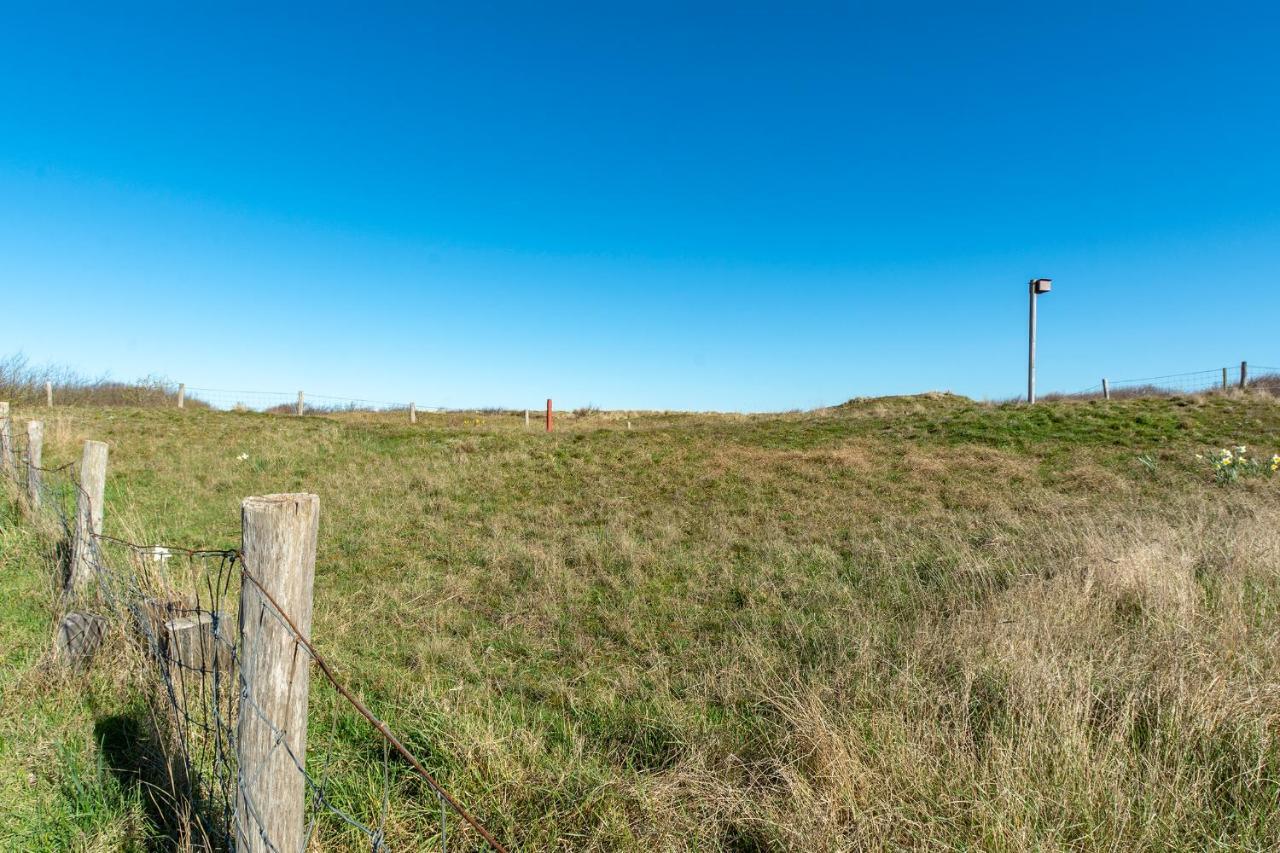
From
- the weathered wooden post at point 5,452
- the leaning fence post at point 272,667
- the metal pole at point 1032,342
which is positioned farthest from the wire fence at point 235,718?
the metal pole at point 1032,342

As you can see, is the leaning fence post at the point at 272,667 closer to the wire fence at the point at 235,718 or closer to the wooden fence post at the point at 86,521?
the wire fence at the point at 235,718

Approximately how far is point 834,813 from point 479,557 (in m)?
5.80

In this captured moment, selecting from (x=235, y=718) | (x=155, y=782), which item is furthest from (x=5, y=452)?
(x=155, y=782)

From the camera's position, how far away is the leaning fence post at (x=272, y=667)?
1942 millimetres

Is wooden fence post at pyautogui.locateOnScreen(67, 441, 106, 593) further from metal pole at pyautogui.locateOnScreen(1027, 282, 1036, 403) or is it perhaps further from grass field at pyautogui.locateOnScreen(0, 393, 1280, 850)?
metal pole at pyautogui.locateOnScreen(1027, 282, 1036, 403)

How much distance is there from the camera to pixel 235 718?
326 centimetres

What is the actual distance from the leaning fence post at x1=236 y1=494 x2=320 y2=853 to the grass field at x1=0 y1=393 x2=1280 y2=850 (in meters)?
0.76

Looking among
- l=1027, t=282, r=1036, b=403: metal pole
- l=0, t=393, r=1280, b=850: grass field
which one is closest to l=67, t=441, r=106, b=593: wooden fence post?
l=0, t=393, r=1280, b=850: grass field

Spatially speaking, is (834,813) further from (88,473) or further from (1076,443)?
(1076,443)

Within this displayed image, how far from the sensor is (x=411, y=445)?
52.2 ft

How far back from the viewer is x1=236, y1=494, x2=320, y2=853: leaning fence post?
76.5 inches

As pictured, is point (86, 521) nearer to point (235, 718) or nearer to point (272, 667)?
point (235, 718)

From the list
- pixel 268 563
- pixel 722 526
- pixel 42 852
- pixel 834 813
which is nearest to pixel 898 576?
pixel 722 526

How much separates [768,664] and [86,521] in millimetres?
5033
